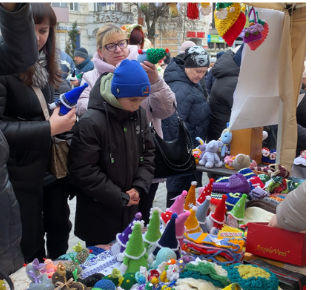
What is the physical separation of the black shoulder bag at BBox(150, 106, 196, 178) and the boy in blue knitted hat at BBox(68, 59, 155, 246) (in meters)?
0.40

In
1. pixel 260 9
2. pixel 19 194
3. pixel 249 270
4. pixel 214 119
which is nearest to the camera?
pixel 249 270

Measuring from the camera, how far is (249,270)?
1.33 metres

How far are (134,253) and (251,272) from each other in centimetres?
46

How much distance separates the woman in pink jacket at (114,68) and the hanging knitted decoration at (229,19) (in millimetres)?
519

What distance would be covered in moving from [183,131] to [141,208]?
2.10 ft

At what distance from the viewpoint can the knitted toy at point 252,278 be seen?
1273 mm

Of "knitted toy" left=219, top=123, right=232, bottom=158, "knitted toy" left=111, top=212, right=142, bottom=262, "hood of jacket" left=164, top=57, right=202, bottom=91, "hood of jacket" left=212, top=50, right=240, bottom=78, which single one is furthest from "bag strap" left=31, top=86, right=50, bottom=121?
"hood of jacket" left=212, top=50, right=240, bottom=78

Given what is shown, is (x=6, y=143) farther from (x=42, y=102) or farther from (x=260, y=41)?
(x=260, y=41)

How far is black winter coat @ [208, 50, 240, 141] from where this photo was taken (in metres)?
4.01

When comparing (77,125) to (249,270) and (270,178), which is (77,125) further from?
(270,178)

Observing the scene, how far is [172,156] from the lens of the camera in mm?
2686

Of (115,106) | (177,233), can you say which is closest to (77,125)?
(115,106)

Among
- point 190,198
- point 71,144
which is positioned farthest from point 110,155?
point 190,198

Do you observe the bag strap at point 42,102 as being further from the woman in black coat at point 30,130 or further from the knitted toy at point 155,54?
the knitted toy at point 155,54
